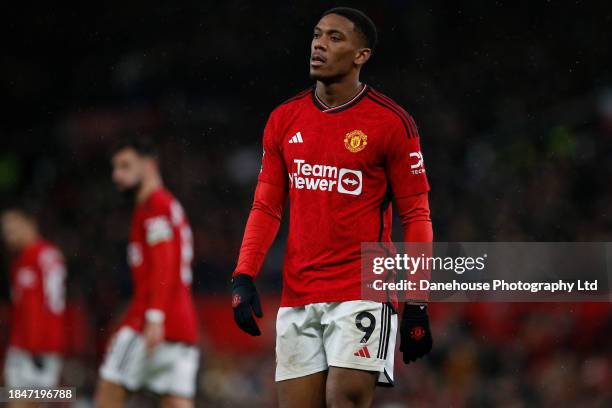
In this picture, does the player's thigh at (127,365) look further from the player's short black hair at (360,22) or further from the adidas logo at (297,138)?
the player's short black hair at (360,22)

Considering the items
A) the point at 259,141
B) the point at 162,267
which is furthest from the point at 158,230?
the point at 259,141

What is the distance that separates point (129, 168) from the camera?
7004 mm

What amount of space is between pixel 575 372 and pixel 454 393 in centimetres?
107

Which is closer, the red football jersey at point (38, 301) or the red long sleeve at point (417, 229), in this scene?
the red long sleeve at point (417, 229)

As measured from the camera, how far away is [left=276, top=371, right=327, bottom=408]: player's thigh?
14.1 ft

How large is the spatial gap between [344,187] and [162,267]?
2531 mm

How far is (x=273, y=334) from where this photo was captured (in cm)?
999

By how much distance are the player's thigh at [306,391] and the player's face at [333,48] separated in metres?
1.20

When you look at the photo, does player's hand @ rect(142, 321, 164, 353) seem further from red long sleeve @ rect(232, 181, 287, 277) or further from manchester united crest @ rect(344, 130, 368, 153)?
manchester united crest @ rect(344, 130, 368, 153)

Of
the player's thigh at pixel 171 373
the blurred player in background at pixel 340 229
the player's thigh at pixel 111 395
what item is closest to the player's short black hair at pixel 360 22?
the blurred player in background at pixel 340 229

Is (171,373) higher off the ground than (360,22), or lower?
lower

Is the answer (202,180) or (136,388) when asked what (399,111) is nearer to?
(136,388)

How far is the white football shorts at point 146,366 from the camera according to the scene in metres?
6.57

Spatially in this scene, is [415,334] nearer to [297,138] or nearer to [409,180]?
[409,180]
